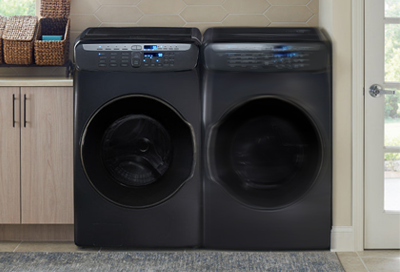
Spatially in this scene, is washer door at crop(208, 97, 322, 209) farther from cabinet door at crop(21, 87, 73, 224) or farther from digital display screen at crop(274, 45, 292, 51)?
cabinet door at crop(21, 87, 73, 224)

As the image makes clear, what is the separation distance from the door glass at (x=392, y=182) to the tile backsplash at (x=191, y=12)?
90 centimetres

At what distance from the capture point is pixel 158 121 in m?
2.09

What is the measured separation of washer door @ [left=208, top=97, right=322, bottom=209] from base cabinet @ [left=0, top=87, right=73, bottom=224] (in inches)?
28.7

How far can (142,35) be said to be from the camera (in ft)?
7.05

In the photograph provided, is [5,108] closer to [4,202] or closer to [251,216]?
[4,202]

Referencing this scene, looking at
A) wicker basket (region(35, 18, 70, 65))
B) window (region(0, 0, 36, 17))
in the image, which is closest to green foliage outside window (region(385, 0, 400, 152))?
wicker basket (region(35, 18, 70, 65))

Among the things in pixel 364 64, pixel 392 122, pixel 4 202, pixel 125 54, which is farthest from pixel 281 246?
pixel 4 202

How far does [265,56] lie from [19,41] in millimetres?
1313

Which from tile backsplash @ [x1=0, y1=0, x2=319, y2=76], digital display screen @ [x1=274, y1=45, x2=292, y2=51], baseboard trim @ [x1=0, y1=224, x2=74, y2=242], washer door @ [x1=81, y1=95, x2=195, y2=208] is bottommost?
baseboard trim @ [x1=0, y1=224, x2=74, y2=242]

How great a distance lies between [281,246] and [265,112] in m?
0.63

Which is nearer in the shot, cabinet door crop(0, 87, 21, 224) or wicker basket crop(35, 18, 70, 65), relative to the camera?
cabinet door crop(0, 87, 21, 224)

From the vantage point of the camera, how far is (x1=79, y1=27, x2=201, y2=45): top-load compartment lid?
2104 mm

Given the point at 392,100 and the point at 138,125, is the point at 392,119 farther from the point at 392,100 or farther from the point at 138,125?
the point at 138,125

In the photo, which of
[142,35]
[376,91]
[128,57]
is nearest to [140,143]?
[128,57]
